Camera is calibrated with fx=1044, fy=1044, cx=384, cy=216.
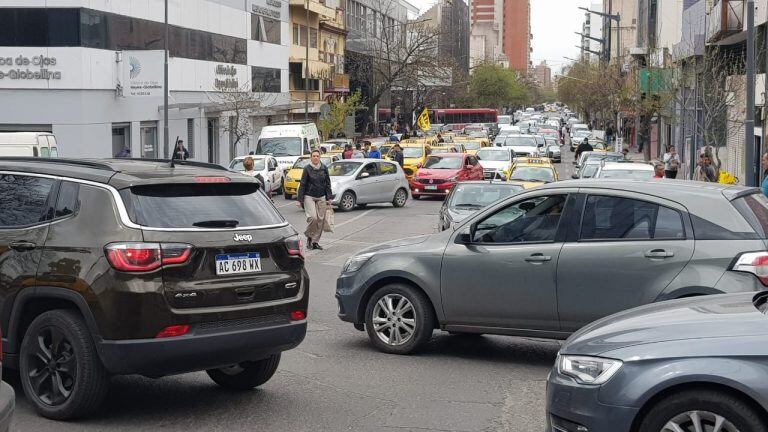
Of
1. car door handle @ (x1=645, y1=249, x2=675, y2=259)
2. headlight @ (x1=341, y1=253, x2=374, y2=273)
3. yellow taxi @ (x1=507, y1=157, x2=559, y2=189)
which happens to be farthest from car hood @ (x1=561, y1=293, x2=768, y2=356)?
yellow taxi @ (x1=507, y1=157, x2=559, y2=189)

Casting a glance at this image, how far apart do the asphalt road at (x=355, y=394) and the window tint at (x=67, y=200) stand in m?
1.42

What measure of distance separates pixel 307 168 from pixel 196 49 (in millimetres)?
34238

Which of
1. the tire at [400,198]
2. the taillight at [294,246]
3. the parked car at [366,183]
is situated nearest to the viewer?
the taillight at [294,246]

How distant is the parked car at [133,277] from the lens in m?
6.73

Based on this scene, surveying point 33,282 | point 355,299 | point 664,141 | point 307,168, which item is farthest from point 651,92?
point 33,282

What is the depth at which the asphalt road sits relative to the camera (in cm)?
725

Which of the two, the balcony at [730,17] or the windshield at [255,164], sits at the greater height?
the balcony at [730,17]

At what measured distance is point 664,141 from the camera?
61.2m

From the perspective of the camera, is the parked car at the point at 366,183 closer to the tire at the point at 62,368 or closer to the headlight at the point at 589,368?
the tire at the point at 62,368

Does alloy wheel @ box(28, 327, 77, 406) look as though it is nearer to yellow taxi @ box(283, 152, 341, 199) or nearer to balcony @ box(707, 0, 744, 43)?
yellow taxi @ box(283, 152, 341, 199)

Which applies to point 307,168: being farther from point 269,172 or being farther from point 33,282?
point 269,172

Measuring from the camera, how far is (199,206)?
23.9 feet

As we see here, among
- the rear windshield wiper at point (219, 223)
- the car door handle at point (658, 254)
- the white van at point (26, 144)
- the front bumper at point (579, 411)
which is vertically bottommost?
the front bumper at point (579, 411)

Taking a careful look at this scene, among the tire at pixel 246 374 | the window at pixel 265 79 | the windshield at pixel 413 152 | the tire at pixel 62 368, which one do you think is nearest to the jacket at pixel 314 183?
the tire at pixel 246 374
